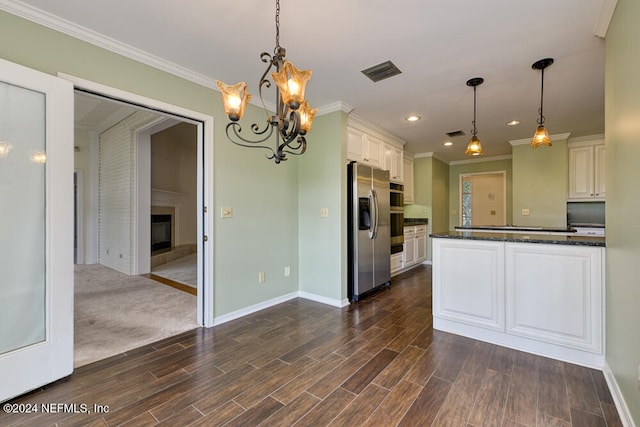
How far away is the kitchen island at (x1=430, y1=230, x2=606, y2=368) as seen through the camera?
2.11m

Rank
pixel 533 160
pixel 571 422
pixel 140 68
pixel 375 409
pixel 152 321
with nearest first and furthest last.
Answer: pixel 571 422, pixel 375 409, pixel 140 68, pixel 152 321, pixel 533 160

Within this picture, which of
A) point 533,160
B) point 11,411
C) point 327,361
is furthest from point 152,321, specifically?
point 533,160

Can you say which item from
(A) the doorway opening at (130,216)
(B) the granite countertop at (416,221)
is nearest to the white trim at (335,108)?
(A) the doorway opening at (130,216)

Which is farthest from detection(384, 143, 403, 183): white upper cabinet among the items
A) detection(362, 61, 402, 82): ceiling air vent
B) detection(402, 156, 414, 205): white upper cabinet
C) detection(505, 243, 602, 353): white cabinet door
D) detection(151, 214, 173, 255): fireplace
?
detection(151, 214, 173, 255): fireplace

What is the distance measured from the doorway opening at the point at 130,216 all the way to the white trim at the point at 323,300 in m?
1.32

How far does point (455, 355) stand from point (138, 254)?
17.2ft

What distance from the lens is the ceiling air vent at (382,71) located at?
A: 8.36ft

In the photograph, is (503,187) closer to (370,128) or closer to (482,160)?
(482,160)

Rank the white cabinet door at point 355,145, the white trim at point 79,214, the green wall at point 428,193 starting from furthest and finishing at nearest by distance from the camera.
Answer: the green wall at point 428,193 → the white trim at point 79,214 → the white cabinet door at point 355,145

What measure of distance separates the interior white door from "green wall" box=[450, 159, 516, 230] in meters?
7.20

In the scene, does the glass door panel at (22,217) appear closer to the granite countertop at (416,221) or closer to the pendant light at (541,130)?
the pendant light at (541,130)

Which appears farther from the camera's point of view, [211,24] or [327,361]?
[327,361]

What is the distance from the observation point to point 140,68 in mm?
2357

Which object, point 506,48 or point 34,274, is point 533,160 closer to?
point 506,48
